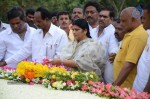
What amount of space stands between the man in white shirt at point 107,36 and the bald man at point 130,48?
828 mm

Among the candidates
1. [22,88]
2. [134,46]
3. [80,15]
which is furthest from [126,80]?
[80,15]

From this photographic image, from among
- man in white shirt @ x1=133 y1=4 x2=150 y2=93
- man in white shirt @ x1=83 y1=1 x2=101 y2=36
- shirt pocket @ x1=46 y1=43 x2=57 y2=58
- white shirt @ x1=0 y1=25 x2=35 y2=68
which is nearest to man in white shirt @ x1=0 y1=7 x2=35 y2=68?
white shirt @ x1=0 y1=25 x2=35 y2=68

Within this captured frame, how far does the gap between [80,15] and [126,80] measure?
3842 mm

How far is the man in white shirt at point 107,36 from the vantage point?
6565 millimetres

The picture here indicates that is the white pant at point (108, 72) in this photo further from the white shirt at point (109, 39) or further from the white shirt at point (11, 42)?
the white shirt at point (11, 42)

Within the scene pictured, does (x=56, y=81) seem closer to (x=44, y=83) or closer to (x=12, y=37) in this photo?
(x=44, y=83)

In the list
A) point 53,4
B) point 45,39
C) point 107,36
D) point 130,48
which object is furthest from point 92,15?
point 53,4

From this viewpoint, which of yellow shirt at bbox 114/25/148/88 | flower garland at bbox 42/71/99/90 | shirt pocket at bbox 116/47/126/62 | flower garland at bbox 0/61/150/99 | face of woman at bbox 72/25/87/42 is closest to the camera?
flower garland at bbox 0/61/150/99

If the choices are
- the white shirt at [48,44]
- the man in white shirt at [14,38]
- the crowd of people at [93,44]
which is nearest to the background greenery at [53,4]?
the crowd of people at [93,44]

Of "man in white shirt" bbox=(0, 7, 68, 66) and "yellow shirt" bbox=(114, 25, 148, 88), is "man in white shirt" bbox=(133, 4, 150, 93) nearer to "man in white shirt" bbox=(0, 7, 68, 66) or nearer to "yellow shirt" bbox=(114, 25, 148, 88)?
"yellow shirt" bbox=(114, 25, 148, 88)

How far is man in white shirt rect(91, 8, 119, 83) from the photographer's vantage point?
656 centimetres

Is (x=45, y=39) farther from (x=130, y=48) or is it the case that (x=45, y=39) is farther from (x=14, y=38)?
(x=130, y=48)

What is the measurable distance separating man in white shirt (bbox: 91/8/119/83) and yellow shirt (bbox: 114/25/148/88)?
86 cm

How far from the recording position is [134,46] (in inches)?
211
